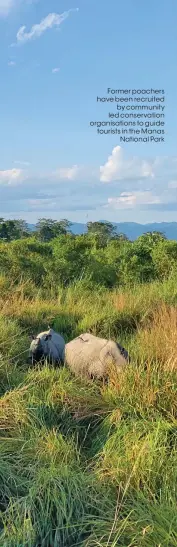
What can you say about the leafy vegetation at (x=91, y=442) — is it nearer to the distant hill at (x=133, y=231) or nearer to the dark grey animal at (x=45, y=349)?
the dark grey animal at (x=45, y=349)

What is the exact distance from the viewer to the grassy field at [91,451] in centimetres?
266

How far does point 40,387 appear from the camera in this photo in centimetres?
431

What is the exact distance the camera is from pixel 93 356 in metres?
5.04

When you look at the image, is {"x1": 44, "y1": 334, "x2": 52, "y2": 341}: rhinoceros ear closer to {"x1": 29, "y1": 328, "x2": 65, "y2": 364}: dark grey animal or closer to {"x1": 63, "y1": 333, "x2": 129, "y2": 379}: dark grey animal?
{"x1": 29, "y1": 328, "x2": 65, "y2": 364}: dark grey animal

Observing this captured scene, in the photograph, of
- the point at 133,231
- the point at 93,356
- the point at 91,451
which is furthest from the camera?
the point at 133,231

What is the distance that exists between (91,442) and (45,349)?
1850 mm

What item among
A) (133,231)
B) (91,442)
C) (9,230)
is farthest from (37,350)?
(133,231)

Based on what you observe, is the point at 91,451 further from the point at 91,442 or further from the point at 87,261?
the point at 87,261

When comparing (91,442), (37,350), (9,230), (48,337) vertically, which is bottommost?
(91,442)

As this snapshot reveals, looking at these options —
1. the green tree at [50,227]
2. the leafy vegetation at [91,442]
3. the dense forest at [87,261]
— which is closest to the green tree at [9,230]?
the green tree at [50,227]

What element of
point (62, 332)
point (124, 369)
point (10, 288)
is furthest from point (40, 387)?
point (10, 288)

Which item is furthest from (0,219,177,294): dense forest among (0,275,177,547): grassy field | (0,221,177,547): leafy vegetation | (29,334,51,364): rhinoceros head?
(0,275,177,547): grassy field

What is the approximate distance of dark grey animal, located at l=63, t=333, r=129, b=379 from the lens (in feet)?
15.6

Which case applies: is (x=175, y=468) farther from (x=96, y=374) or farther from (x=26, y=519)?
(x=96, y=374)
